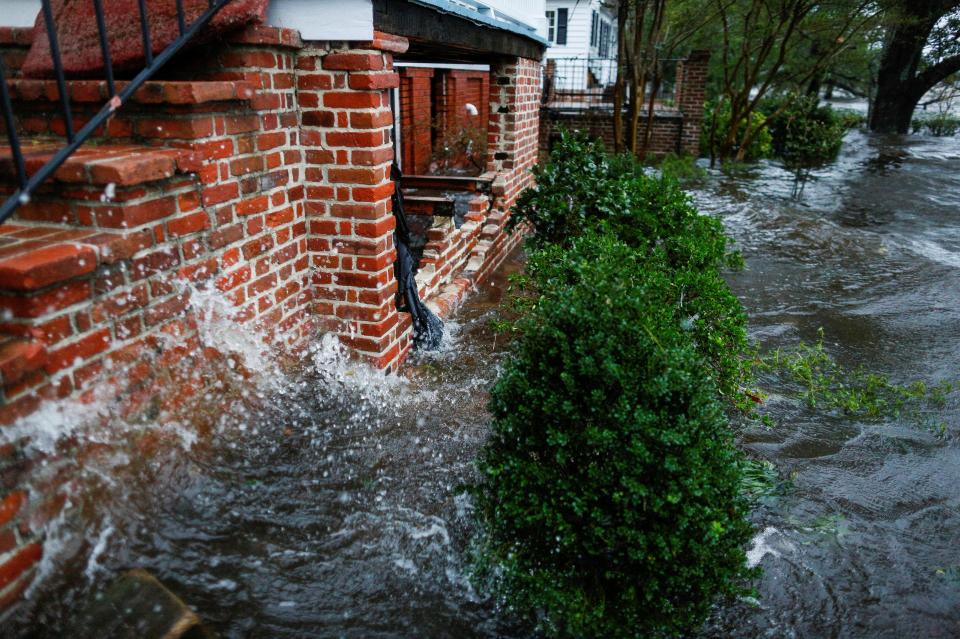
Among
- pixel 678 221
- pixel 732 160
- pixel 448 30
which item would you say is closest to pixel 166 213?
pixel 448 30

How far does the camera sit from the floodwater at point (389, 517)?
2354 mm

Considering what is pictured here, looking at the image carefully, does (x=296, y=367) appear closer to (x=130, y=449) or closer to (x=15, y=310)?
(x=130, y=449)

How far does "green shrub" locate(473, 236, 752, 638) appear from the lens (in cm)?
221

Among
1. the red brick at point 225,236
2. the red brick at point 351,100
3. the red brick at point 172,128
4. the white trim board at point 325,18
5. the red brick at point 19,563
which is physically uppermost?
the white trim board at point 325,18

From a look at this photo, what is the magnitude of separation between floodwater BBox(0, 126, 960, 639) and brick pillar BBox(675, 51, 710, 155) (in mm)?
13648

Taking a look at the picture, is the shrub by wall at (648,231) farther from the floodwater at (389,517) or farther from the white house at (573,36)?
the white house at (573,36)

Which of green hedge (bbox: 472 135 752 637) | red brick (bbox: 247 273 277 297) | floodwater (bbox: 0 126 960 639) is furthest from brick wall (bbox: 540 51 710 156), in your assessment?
green hedge (bbox: 472 135 752 637)

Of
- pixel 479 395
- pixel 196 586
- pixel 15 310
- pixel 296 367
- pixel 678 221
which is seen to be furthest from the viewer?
pixel 678 221

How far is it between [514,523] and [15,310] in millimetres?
1865

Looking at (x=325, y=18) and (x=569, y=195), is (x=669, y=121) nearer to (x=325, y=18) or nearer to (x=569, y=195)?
(x=569, y=195)

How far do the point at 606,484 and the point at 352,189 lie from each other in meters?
2.15

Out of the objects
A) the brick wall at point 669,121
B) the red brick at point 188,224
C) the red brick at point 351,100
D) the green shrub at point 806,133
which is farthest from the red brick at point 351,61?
the green shrub at point 806,133

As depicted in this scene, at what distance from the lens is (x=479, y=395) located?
3.98 metres

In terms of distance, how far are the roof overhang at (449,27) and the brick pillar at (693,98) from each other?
37.7ft
